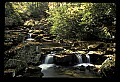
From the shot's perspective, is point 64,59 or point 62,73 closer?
point 62,73

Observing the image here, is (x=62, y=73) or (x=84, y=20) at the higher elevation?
(x=84, y=20)

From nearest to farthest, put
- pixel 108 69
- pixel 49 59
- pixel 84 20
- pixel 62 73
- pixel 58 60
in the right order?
pixel 108 69 → pixel 62 73 → pixel 58 60 → pixel 49 59 → pixel 84 20

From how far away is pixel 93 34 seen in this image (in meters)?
17.3

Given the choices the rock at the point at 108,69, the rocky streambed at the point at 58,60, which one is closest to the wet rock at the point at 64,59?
the rocky streambed at the point at 58,60

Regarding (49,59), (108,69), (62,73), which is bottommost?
(62,73)

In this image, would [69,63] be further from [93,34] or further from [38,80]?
[38,80]

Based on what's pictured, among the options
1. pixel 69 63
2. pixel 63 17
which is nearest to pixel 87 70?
pixel 69 63

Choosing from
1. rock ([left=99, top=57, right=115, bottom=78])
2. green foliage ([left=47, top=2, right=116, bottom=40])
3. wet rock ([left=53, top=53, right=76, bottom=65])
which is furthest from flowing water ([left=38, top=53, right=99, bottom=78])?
green foliage ([left=47, top=2, right=116, bottom=40])

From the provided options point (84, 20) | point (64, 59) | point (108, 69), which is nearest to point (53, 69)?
point (64, 59)

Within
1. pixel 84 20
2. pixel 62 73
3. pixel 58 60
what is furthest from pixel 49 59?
pixel 84 20

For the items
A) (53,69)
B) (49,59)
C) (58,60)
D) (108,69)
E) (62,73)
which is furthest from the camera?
(49,59)

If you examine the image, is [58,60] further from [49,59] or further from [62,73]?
[62,73]

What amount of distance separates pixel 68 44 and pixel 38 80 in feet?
43.1

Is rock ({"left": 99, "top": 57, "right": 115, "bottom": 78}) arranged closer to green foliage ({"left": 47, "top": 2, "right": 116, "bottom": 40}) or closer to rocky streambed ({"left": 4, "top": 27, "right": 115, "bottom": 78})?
rocky streambed ({"left": 4, "top": 27, "right": 115, "bottom": 78})
